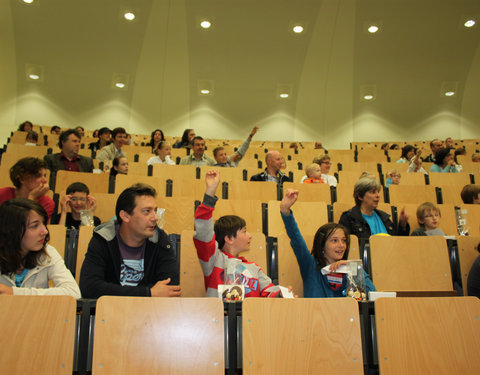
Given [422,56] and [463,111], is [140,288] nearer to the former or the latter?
[422,56]

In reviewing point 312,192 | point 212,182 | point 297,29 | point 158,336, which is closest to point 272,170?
point 312,192

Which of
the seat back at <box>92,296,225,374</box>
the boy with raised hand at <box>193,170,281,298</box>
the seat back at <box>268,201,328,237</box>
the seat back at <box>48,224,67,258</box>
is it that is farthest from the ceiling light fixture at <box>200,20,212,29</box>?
the seat back at <box>92,296,225,374</box>

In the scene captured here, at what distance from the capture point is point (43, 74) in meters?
8.20

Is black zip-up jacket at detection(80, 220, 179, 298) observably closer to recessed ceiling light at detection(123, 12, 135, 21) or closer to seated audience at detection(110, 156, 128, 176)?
seated audience at detection(110, 156, 128, 176)

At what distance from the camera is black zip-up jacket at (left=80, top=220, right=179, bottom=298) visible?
4.91 feet

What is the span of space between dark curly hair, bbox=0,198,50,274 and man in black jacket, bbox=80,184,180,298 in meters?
0.19

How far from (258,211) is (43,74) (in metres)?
7.26

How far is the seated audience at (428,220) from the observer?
256 cm

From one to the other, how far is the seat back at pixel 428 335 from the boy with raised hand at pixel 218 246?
0.50 m

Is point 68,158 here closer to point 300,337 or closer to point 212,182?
point 212,182

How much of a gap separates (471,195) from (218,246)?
2245 mm

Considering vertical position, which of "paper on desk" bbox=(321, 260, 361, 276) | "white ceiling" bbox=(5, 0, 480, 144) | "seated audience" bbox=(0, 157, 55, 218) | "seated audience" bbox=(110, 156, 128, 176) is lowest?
"paper on desk" bbox=(321, 260, 361, 276)

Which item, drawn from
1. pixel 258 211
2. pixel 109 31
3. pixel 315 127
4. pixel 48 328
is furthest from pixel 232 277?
pixel 315 127

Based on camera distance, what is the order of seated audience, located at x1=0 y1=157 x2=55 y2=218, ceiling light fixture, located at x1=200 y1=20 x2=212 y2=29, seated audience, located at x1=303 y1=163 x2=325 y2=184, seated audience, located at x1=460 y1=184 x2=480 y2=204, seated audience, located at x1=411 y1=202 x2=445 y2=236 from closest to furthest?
seated audience, located at x1=0 y1=157 x2=55 y2=218
seated audience, located at x1=411 y1=202 x2=445 y2=236
seated audience, located at x1=460 y1=184 x2=480 y2=204
seated audience, located at x1=303 y1=163 x2=325 y2=184
ceiling light fixture, located at x1=200 y1=20 x2=212 y2=29
